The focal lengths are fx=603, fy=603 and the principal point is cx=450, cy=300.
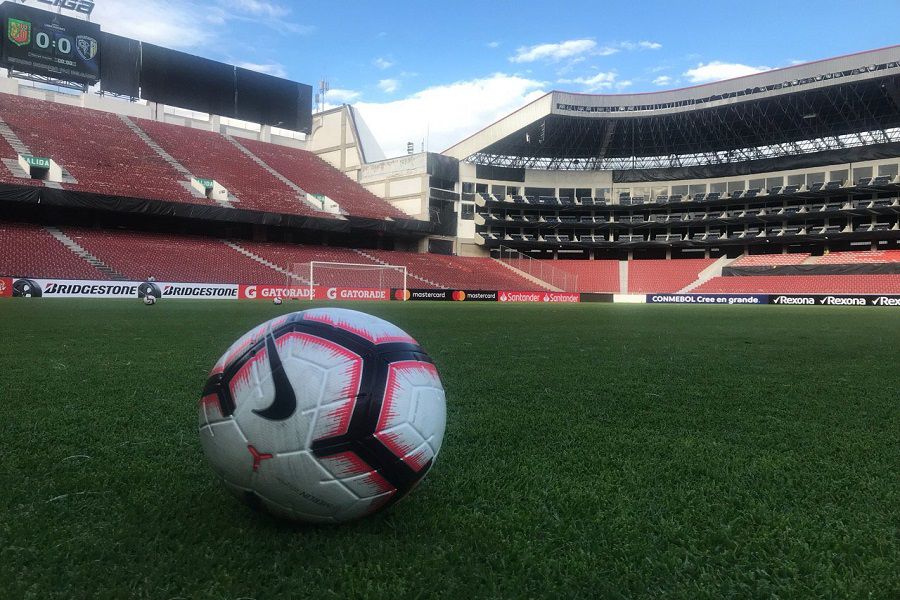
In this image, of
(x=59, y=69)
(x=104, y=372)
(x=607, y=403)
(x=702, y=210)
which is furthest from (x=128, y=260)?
(x=702, y=210)

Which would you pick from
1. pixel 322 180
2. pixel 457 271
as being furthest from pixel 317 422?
pixel 322 180

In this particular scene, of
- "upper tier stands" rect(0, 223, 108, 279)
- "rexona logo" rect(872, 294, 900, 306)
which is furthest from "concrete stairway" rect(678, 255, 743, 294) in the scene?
"upper tier stands" rect(0, 223, 108, 279)

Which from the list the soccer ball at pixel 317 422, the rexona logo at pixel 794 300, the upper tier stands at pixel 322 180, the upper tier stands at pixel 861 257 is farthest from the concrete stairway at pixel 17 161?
the upper tier stands at pixel 861 257

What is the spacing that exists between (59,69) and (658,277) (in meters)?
43.6

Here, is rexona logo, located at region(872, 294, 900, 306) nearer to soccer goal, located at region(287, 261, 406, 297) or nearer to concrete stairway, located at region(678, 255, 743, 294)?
concrete stairway, located at region(678, 255, 743, 294)

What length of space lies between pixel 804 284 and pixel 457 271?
23.8m

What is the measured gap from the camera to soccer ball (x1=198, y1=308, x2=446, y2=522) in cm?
192

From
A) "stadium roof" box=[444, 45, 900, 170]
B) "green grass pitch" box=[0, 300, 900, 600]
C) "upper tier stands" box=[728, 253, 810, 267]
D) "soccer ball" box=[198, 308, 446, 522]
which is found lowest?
"green grass pitch" box=[0, 300, 900, 600]

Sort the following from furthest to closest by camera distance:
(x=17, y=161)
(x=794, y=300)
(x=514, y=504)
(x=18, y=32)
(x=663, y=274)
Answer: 1. (x=663, y=274)
2. (x=794, y=300)
3. (x=18, y=32)
4. (x=17, y=161)
5. (x=514, y=504)

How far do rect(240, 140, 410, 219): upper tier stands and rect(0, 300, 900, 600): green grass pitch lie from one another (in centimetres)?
3745

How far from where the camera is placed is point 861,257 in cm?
4288

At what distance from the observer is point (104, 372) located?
5152 mm

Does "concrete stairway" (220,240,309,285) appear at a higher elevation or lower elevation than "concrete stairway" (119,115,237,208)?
lower

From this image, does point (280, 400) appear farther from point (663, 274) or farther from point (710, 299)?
point (663, 274)
